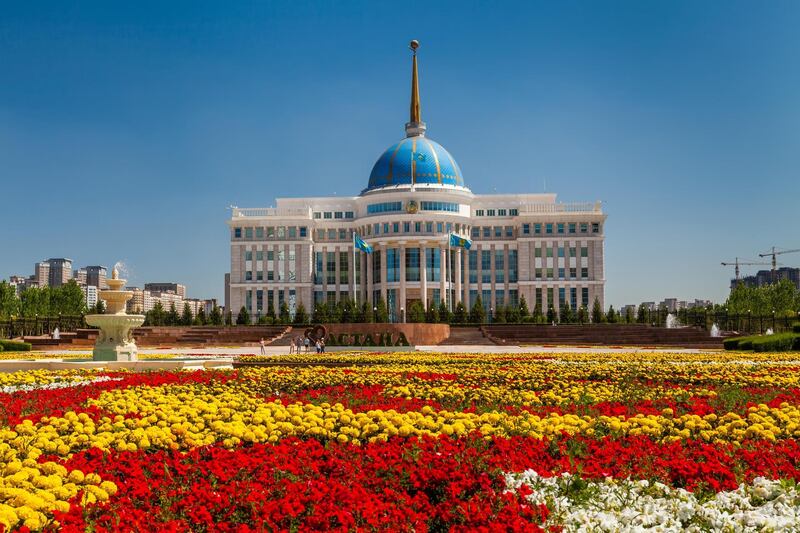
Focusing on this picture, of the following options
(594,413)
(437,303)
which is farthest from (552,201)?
(594,413)

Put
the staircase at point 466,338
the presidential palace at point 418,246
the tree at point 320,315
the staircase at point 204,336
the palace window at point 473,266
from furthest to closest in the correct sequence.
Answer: the palace window at point 473,266
the presidential palace at point 418,246
the tree at point 320,315
the staircase at point 204,336
the staircase at point 466,338

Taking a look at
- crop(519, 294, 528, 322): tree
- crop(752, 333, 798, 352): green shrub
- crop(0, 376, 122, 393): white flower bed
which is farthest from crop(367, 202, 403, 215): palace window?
crop(0, 376, 122, 393): white flower bed

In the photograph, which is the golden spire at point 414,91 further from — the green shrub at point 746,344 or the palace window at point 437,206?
the green shrub at point 746,344

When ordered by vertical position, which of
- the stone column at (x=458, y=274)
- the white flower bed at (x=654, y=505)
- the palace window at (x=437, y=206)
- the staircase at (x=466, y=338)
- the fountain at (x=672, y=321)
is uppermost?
the palace window at (x=437, y=206)

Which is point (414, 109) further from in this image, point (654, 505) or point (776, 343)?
point (654, 505)

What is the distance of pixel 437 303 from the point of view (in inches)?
2928

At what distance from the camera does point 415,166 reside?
7888 centimetres

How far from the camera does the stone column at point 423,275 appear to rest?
2901 inches

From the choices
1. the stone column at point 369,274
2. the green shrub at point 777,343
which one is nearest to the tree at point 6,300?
the stone column at point 369,274

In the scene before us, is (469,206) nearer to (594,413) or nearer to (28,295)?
(28,295)

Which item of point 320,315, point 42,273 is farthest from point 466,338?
point 42,273

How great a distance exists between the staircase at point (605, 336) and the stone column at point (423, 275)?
18.5 m

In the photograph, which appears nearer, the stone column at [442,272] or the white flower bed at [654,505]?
the white flower bed at [654,505]

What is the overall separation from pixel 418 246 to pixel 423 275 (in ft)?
9.95
